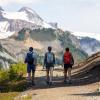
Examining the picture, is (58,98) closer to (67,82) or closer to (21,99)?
(21,99)

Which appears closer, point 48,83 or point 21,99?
point 21,99

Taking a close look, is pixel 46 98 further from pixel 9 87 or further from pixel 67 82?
pixel 9 87

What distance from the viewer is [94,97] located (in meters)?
26.5

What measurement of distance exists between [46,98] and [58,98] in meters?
0.77

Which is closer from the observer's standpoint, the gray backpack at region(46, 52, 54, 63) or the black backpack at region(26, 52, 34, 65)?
the gray backpack at region(46, 52, 54, 63)

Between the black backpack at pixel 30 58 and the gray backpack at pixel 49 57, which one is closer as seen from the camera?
the gray backpack at pixel 49 57

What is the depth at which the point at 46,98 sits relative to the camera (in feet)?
90.7

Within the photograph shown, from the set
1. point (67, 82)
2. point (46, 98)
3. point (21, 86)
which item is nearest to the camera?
point (46, 98)

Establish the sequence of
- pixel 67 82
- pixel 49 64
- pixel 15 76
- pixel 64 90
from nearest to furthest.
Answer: pixel 64 90
pixel 49 64
pixel 67 82
pixel 15 76

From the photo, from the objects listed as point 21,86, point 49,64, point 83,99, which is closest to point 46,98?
point 83,99

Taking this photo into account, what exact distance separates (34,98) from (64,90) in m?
4.39

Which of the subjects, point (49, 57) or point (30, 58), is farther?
point (30, 58)

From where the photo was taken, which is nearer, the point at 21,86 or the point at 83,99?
the point at 83,99

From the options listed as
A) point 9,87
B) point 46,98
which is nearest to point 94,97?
point 46,98
